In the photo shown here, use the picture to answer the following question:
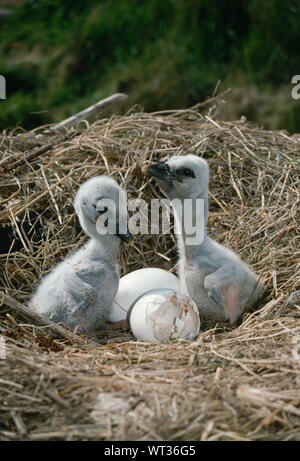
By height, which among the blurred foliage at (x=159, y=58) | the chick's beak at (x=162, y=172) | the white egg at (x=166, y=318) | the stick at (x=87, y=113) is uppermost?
the blurred foliage at (x=159, y=58)

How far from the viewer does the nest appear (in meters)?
3.03

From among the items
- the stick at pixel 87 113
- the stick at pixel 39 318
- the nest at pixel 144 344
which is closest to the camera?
the nest at pixel 144 344

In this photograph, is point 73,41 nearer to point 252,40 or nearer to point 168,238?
point 252,40

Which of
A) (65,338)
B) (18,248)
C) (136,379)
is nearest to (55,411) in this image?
(136,379)

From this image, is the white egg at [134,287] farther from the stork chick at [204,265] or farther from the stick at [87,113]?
the stick at [87,113]

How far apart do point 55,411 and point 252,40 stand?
6.84m

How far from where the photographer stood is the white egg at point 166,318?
13.5ft

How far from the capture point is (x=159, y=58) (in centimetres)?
905

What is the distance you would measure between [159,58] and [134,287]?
16.9 feet

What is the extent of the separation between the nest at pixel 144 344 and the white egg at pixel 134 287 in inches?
11.3

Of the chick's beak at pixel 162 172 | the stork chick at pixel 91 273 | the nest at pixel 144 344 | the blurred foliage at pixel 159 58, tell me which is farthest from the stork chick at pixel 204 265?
the blurred foliage at pixel 159 58

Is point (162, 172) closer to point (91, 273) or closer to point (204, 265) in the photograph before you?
point (204, 265)

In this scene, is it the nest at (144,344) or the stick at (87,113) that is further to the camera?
the stick at (87,113)

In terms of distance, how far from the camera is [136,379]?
11.0 feet
